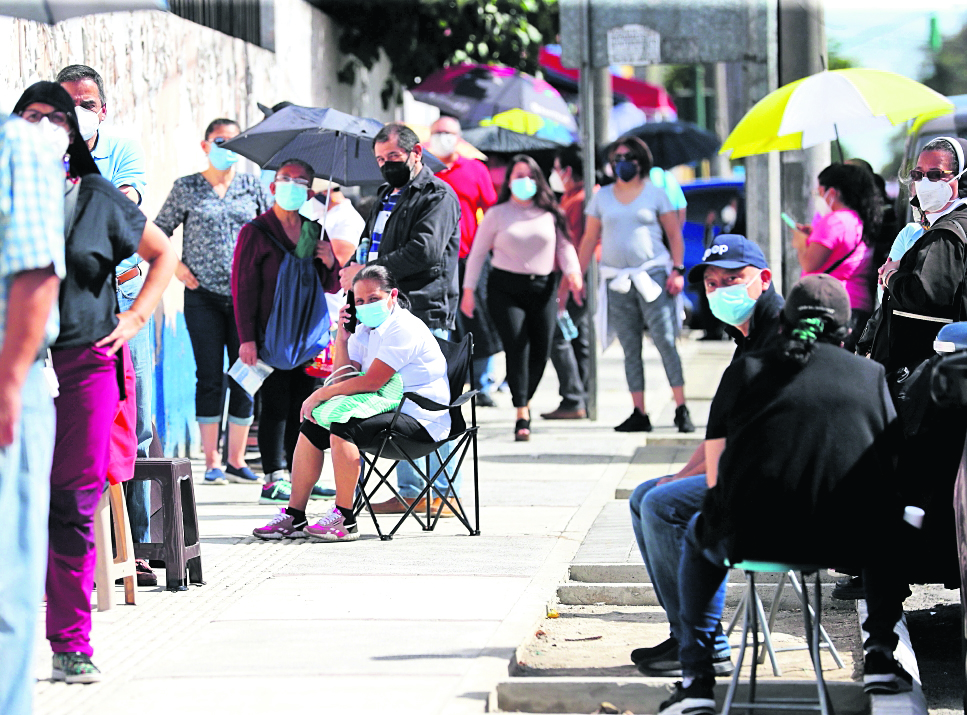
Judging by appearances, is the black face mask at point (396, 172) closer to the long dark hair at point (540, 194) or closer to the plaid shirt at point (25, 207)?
the long dark hair at point (540, 194)

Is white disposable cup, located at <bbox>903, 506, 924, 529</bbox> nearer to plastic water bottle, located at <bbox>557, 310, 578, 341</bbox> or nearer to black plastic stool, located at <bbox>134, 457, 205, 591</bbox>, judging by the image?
black plastic stool, located at <bbox>134, 457, 205, 591</bbox>

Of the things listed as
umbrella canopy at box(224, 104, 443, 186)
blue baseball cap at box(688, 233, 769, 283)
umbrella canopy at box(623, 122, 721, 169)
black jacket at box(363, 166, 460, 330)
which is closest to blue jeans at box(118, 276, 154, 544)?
A: black jacket at box(363, 166, 460, 330)

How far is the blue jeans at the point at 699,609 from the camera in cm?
448

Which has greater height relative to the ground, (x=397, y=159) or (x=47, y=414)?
(x=397, y=159)

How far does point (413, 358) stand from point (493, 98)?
7470 mm

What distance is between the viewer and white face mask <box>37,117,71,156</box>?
173 inches

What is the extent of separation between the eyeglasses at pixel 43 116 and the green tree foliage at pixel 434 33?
9.51 metres

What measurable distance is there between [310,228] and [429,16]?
22.6ft

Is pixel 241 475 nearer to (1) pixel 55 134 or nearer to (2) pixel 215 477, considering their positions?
(2) pixel 215 477

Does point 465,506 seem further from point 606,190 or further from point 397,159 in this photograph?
point 606,190

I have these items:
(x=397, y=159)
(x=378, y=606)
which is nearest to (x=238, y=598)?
(x=378, y=606)

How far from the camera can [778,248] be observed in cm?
1071

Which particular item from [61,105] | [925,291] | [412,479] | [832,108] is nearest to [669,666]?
[925,291]

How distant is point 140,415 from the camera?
6.53 metres
